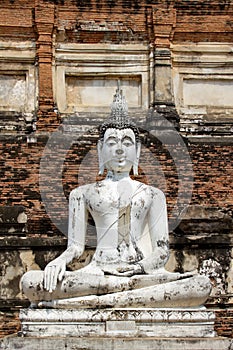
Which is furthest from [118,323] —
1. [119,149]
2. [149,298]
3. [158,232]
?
[119,149]

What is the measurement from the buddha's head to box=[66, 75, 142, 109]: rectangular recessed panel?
575 cm

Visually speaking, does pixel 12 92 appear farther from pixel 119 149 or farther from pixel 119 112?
pixel 119 149

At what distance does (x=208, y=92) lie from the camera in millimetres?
14438

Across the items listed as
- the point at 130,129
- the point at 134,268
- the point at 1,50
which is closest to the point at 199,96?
the point at 1,50

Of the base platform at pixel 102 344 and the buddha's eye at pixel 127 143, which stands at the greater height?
the buddha's eye at pixel 127 143

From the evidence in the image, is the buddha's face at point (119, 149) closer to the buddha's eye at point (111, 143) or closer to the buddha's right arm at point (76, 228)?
the buddha's eye at point (111, 143)

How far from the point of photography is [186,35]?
14438mm

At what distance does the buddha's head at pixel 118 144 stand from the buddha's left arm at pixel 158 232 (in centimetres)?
41

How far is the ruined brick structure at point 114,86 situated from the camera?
1277 centimetres

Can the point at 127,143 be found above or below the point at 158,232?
above

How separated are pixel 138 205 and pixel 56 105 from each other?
236 inches

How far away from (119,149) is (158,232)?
2.90 feet

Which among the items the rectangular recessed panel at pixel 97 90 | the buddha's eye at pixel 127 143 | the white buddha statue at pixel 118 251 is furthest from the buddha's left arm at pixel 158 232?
the rectangular recessed panel at pixel 97 90

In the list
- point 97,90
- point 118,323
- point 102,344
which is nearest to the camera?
point 102,344
